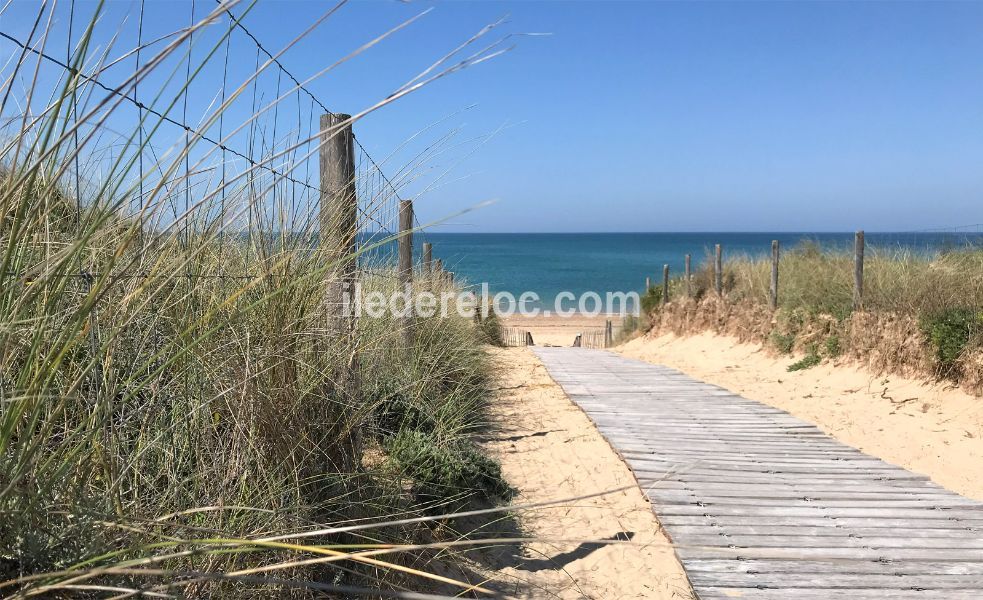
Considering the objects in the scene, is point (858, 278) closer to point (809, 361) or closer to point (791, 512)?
point (809, 361)

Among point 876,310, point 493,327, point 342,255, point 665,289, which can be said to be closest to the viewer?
point 342,255

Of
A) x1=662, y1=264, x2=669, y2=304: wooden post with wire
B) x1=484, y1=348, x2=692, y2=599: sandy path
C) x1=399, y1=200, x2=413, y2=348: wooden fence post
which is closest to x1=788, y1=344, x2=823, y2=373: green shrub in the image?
x1=484, y1=348, x2=692, y2=599: sandy path

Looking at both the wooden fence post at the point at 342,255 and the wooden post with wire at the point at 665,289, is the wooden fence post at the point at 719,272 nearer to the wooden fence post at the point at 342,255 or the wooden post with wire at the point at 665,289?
the wooden post with wire at the point at 665,289

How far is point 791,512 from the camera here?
12.5ft

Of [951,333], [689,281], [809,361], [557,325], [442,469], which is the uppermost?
[689,281]

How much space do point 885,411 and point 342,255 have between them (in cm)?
615

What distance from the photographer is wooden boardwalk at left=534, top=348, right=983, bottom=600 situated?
3033mm

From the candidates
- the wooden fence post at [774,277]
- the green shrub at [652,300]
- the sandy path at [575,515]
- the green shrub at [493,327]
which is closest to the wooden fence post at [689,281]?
the green shrub at [652,300]

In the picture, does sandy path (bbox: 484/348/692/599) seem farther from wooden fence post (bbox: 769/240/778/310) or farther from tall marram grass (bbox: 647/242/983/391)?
wooden fence post (bbox: 769/240/778/310)

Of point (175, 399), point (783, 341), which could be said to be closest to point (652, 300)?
point (783, 341)

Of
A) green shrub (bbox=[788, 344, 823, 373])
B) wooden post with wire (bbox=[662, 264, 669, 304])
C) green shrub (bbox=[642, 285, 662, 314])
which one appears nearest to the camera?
green shrub (bbox=[788, 344, 823, 373])

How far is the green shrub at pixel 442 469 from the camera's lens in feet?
10.4

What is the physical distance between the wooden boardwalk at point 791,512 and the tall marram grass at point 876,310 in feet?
6.87

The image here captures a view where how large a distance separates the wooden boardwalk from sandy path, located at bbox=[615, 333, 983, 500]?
48 cm
